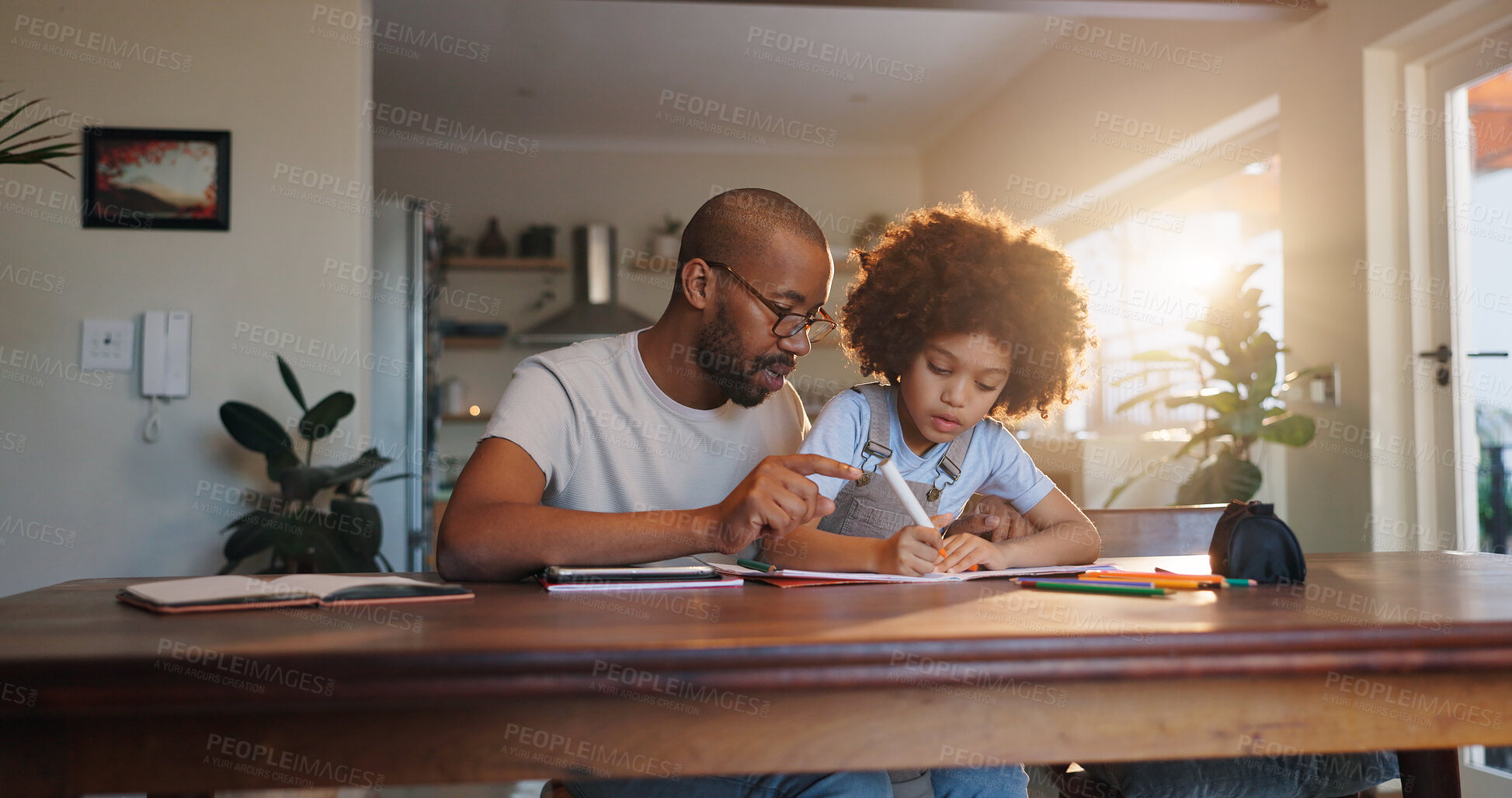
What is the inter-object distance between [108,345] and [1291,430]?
11.4ft

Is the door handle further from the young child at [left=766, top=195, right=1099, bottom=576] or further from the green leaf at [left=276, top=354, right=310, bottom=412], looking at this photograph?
the green leaf at [left=276, top=354, right=310, bottom=412]

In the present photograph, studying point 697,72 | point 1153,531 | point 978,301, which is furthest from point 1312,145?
point 697,72

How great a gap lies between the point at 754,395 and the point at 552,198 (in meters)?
5.18

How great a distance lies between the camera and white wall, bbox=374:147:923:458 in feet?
21.2

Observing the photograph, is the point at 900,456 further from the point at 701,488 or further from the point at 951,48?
the point at 951,48

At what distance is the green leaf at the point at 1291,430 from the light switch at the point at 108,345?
3.37 meters

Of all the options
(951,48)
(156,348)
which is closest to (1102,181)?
(951,48)

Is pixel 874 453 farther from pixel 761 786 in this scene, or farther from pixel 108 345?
pixel 108 345

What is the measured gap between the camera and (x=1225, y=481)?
325cm

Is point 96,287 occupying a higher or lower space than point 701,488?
higher

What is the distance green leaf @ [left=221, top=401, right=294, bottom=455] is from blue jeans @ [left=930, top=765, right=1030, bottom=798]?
7.49 feet

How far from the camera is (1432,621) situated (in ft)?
2.94

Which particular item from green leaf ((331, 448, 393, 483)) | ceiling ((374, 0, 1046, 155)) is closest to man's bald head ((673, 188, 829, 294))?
green leaf ((331, 448, 393, 483))

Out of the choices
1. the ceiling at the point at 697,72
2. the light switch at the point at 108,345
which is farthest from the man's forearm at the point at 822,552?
the ceiling at the point at 697,72
